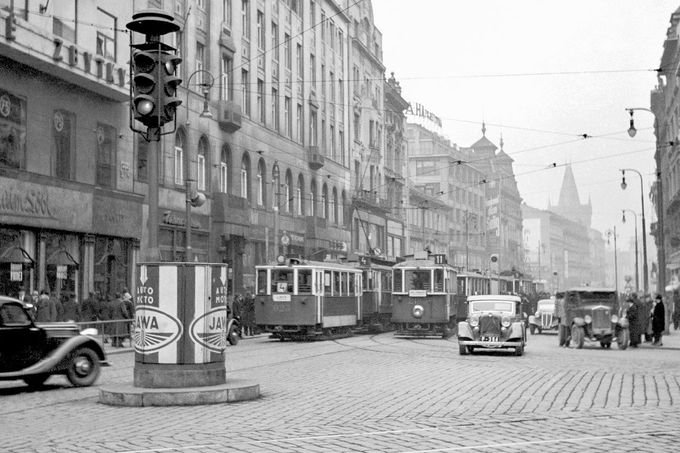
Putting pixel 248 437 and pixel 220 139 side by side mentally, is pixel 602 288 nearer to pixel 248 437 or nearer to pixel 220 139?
pixel 220 139

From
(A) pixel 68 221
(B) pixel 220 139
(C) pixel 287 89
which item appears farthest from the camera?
(C) pixel 287 89

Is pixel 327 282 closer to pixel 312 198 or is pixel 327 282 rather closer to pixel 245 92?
pixel 245 92

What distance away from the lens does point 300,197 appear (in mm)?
52594

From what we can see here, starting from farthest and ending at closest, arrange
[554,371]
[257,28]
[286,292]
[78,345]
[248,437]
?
[257,28] → [286,292] → [554,371] → [78,345] → [248,437]

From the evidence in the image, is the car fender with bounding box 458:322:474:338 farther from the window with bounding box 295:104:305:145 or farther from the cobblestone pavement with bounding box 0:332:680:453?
the window with bounding box 295:104:305:145

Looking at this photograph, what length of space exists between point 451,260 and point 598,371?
79772 millimetres

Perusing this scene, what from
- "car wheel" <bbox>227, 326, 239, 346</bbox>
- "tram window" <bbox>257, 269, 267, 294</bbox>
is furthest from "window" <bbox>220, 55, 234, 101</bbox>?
"car wheel" <bbox>227, 326, 239, 346</bbox>

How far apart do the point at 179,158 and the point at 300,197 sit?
1536 centimetres

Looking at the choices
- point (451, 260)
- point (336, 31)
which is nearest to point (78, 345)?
point (336, 31)

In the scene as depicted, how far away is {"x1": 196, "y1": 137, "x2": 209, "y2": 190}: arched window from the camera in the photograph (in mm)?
39531

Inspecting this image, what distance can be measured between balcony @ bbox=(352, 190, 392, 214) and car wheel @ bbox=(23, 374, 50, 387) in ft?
148

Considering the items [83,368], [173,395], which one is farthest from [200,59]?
[173,395]

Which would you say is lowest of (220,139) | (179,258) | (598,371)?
(598,371)

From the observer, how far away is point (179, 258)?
3719 centimetres
